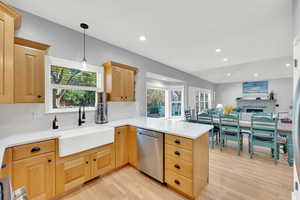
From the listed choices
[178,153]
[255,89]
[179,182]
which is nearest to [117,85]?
[178,153]

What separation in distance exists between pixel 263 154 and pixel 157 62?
372 cm

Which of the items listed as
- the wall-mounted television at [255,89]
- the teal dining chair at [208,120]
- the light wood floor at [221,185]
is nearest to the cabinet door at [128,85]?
the light wood floor at [221,185]

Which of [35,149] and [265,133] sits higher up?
[35,149]

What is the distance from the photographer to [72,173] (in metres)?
1.79

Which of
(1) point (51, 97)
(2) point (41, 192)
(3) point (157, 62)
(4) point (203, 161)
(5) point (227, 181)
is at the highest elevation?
(3) point (157, 62)

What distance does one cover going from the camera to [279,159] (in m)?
2.82

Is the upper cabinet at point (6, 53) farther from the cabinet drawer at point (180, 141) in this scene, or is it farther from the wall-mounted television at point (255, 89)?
the wall-mounted television at point (255, 89)

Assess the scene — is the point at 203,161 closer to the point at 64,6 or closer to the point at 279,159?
the point at 279,159

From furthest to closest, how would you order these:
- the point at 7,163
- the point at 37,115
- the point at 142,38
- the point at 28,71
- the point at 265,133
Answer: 1. the point at 265,133
2. the point at 142,38
3. the point at 37,115
4. the point at 28,71
5. the point at 7,163

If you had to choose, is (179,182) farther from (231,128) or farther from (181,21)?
(181,21)

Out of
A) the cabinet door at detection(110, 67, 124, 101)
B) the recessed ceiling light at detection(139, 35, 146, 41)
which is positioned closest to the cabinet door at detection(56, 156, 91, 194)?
the cabinet door at detection(110, 67, 124, 101)

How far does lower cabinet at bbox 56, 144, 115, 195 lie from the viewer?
170 centimetres

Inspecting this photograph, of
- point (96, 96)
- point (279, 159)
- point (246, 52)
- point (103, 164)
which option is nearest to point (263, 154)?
point (279, 159)

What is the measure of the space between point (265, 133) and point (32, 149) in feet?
13.6
